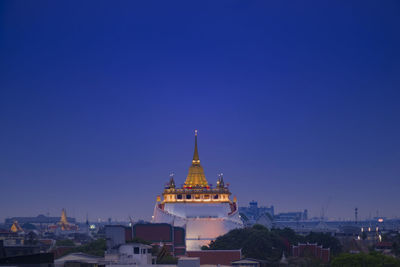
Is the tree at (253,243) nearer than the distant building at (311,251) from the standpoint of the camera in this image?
No

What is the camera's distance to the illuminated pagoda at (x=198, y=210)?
135000mm

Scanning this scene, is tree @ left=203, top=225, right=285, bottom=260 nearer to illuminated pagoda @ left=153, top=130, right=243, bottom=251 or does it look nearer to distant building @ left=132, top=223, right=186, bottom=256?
distant building @ left=132, top=223, right=186, bottom=256

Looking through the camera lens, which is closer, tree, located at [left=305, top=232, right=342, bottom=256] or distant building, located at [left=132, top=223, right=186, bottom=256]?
tree, located at [left=305, top=232, right=342, bottom=256]

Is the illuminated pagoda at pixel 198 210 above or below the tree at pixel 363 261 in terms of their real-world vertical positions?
above

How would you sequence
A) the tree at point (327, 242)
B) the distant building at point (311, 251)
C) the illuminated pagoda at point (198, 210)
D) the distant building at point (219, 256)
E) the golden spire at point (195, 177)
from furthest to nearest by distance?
1. the golden spire at point (195, 177)
2. the illuminated pagoda at point (198, 210)
3. the tree at point (327, 242)
4. the distant building at point (311, 251)
5. the distant building at point (219, 256)

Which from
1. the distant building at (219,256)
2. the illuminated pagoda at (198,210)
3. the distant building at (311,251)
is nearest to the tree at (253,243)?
the distant building at (311,251)

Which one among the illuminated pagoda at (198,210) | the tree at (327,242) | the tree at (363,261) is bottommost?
the tree at (363,261)

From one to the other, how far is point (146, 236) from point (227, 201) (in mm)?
24137

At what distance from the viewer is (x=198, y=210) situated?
13938 cm

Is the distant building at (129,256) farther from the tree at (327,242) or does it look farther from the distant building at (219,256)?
the tree at (327,242)

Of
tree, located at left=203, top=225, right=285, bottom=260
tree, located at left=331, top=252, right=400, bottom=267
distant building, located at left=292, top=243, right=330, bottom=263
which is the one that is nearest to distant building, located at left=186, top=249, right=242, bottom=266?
tree, located at left=203, top=225, right=285, bottom=260

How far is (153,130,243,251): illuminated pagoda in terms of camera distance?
13500cm

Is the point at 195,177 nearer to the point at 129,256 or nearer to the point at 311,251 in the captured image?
the point at 311,251

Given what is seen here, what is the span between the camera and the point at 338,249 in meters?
123
